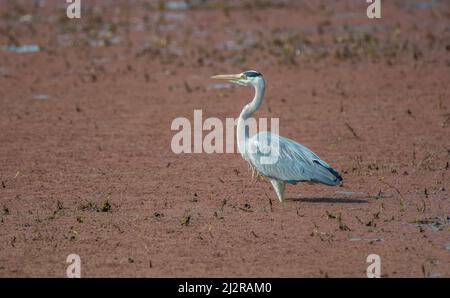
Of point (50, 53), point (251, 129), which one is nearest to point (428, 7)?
point (50, 53)

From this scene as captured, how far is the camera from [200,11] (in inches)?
1020

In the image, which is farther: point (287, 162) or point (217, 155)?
point (217, 155)

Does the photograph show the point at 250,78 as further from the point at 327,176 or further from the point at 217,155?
the point at 217,155

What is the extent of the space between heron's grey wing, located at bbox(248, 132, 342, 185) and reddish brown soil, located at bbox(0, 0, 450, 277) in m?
0.33

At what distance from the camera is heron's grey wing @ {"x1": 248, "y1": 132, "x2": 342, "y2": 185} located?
9383 mm

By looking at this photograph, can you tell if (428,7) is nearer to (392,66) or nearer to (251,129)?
(392,66)

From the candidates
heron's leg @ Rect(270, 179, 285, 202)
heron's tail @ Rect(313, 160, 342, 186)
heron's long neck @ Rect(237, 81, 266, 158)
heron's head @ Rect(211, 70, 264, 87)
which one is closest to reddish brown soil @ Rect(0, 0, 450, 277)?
heron's leg @ Rect(270, 179, 285, 202)

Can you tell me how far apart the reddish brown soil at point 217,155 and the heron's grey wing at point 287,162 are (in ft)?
1.08

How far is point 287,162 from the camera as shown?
9516 millimetres

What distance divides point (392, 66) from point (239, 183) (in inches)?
326

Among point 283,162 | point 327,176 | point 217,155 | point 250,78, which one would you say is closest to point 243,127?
point 283,162

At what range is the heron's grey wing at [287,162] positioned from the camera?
938 centimetres

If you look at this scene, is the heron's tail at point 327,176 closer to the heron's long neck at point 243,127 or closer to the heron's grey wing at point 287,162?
the heron's grey wing at point 287,162

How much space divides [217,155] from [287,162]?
284 centimetres
